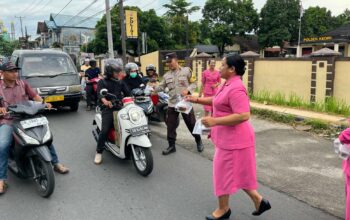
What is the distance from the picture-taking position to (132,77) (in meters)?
6.64

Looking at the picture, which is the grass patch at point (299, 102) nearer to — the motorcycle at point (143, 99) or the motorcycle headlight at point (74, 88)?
the motorcycle at point (143, 99)

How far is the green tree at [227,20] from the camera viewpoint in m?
43.9

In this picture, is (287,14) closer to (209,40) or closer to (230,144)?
(209,40)

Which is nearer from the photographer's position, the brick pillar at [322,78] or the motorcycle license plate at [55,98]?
the motorcycle license plate at [55,98]

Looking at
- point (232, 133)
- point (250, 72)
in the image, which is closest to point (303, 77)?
point (250, 72)

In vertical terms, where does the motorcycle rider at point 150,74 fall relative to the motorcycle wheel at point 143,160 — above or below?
above

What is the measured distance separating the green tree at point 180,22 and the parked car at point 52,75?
28.0 meters

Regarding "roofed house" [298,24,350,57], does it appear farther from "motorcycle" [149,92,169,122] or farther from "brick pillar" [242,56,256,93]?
"motorcycle" [149,92,169,122]

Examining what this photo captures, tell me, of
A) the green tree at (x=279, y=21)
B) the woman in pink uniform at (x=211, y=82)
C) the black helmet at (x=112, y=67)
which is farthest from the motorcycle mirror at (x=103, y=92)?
the green tree at (x=279, y=21)

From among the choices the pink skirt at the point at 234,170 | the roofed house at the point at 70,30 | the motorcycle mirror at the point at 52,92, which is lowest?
the pink skirt at the point at 234,170

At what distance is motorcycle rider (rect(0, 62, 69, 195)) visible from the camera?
4.11 metres

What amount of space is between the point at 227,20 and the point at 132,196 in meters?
43.0

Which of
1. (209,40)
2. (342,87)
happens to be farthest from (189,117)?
(209,40)

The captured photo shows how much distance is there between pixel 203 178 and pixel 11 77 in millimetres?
2880
